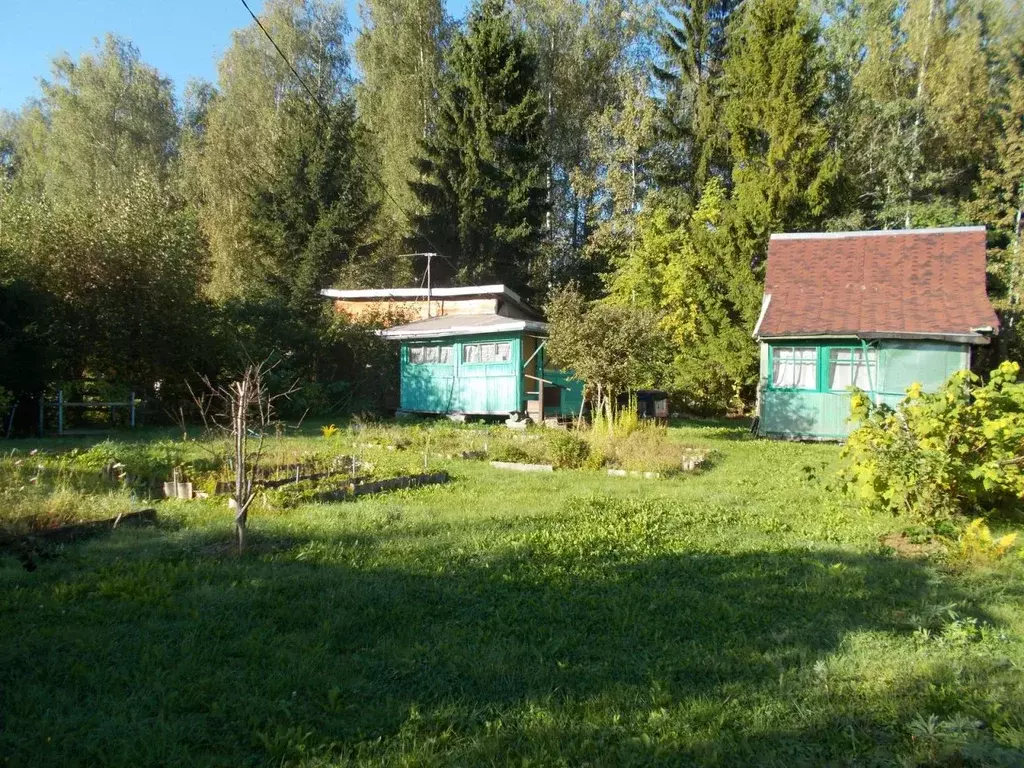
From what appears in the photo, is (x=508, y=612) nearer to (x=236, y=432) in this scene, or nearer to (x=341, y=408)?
(x=236, y=432)

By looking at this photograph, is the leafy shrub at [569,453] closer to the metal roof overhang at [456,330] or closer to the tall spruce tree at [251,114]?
the metal roof overhang at [456,330]

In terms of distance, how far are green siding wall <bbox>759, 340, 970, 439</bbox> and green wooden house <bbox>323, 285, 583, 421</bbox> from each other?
5141 millimetres

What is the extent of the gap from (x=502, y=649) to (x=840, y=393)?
14.7m

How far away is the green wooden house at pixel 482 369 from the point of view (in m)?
19.6

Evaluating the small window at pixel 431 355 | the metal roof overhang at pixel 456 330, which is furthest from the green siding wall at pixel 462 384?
the metal roof overhang at pixel 456 330

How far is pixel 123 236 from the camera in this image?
59.8ft

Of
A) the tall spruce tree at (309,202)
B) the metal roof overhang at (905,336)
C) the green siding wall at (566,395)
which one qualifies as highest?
the tall spruce tree at (309,202)

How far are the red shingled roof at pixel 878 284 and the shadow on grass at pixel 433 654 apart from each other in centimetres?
1191

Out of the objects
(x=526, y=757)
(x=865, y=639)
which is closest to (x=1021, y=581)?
(x=865, y=639)

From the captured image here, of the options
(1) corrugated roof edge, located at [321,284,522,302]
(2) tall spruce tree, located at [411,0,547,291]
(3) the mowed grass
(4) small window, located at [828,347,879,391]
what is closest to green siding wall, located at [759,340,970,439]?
(4) small window, located at [828,347,879,391]

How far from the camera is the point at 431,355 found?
21672 millimetres

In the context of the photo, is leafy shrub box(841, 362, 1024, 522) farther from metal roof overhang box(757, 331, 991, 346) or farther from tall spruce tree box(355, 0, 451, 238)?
tall spruce tree box(355, 0, 451, 238)

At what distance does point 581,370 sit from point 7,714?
11721 mm

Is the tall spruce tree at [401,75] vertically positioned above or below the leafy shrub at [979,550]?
above
